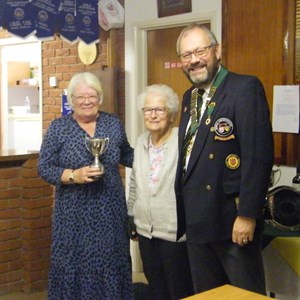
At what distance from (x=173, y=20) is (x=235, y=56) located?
0.73 m

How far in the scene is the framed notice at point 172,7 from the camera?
13.0 feet

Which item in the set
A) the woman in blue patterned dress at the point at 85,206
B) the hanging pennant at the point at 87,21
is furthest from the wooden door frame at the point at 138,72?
the woman in blue patterned dress at the point at 85,206

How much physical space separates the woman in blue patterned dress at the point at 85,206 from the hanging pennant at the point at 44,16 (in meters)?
1.45

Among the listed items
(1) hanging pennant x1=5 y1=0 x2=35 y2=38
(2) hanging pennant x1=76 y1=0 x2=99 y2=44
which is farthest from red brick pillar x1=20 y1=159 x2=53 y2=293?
(2) hanging pennant x1=76 y1=0 x2=99 y2=44

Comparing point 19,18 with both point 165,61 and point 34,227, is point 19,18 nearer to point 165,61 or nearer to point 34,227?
point 165,61

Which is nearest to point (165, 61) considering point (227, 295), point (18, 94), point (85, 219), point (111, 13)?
point (111, 13)

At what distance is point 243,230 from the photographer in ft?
6.66

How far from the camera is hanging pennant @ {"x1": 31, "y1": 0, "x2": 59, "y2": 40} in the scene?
393cm

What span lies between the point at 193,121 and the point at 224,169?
26cm

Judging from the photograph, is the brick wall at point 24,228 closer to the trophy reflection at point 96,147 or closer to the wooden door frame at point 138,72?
the wooden door frame at point 138,72

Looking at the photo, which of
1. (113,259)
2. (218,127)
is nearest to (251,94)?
(218,127)

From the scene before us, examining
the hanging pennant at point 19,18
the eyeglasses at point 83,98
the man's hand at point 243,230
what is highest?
the hanging pennant at point 19,18

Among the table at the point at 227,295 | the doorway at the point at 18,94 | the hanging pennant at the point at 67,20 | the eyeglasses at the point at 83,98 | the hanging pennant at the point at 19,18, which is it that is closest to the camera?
the table at the point at 227,295

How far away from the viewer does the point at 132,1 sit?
4336 mm
